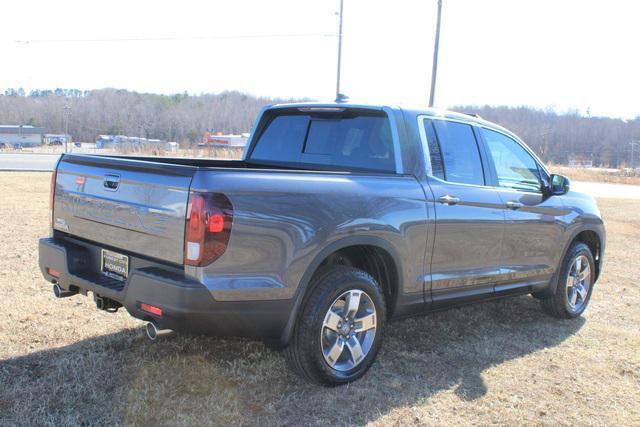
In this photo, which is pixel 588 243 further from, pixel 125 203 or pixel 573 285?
pixel 125 203

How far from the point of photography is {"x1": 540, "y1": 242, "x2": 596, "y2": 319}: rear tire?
584 cm

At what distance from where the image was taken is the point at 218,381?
3936 mm

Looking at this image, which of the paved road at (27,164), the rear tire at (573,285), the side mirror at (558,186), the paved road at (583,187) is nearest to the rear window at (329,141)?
the side mirror at (558,186)

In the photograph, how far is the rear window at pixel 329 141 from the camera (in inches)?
177

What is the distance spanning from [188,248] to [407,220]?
1596 mm

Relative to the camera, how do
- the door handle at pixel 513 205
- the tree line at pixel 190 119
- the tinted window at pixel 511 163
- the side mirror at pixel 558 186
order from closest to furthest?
the door handle at pixel 513 205, the tinted window at pixel 511 163, the side mirror at pixel 558 186, the tree line at pixel 190 119

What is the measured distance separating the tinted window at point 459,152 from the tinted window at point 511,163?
23cm

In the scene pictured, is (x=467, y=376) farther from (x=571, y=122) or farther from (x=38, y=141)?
(x=571, y=122)

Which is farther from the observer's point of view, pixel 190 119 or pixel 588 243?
pixel 190 119

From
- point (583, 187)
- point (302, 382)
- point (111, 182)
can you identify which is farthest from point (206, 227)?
point (583, 187)

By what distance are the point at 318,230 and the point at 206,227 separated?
718mm

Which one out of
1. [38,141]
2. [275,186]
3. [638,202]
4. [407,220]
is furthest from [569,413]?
[38,141]

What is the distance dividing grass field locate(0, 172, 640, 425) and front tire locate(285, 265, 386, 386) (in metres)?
0.14

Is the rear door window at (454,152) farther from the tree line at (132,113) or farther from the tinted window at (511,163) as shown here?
the tree line at (132,113)
